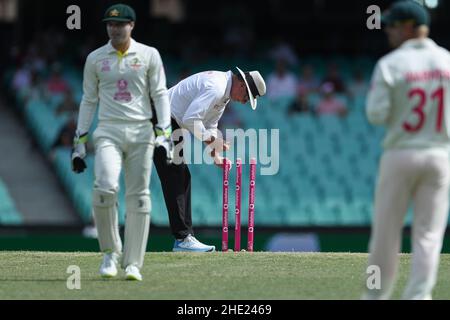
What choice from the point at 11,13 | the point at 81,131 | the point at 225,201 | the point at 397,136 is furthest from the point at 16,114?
the point at 397,136

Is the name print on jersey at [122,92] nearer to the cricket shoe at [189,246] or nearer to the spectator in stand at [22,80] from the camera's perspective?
the cricket shoe at [189,246]

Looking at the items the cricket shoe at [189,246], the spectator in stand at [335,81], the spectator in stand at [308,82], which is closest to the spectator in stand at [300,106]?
the spectator in stand at [308,82]

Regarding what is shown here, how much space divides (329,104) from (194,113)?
10.0m

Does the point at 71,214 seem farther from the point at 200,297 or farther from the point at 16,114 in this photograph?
the point at 200,297

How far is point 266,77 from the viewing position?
→ 2273 cm

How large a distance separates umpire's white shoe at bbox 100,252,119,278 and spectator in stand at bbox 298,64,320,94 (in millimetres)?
12379

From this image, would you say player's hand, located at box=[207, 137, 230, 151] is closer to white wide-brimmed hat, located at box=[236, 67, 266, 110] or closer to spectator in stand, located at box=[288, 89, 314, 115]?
white wide-brimmed hat, located at box=[236, 67, 266, 110]

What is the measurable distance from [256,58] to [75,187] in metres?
6.51

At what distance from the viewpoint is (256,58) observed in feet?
77.9

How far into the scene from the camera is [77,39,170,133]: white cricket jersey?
29.5 ft

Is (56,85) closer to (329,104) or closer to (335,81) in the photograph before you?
(329,104)

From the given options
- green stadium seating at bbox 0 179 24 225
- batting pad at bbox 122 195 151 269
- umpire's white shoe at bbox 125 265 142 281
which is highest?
batting pad at bbox 122 195 151 269

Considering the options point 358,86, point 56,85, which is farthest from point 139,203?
point 358,86

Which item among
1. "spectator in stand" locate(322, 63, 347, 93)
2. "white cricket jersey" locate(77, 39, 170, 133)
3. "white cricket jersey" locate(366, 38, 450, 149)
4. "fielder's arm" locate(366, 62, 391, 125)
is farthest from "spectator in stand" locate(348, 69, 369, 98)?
"fielder's arm" locate(366, 62, 391, 125)
